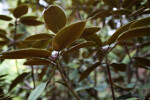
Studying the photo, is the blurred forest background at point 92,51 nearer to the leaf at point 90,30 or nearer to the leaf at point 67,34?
the leaf at point 90,30

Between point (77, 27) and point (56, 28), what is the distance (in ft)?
0.42

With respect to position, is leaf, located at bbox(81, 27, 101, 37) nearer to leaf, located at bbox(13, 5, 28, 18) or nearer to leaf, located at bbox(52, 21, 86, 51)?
leaf, located at bbox(52, 21, 86, 51)

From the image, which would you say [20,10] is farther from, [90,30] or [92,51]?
[92,51]

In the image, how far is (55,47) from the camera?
0.50 metres

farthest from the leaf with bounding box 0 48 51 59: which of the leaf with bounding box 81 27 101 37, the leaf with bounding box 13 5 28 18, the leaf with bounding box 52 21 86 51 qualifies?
the leaf with bounding box 13 5 28 18

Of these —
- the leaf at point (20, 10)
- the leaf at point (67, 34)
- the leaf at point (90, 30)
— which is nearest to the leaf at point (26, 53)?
the leaf at point (67, 34)

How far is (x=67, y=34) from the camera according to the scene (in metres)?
0.45

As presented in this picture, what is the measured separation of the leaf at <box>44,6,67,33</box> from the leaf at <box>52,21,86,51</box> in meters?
0.08

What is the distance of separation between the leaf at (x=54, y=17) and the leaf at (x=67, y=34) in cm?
8

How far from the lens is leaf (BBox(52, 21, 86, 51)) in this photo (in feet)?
1.40

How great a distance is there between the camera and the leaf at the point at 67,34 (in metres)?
0.43

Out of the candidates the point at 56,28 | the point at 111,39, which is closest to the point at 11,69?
the point at 56,28

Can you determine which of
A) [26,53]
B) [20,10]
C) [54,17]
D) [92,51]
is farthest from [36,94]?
[92,51]

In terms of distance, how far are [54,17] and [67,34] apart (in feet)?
0.34
